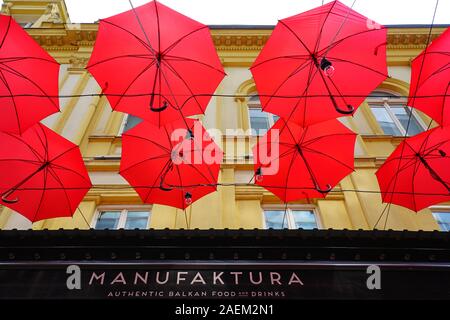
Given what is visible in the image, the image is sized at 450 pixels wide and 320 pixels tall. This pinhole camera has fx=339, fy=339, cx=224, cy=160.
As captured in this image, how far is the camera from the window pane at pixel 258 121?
1093cm

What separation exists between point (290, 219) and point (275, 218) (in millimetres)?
352

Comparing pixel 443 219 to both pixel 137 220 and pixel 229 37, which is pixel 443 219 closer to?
pixel 137 220

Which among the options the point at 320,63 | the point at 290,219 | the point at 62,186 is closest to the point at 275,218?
the point at 290,219

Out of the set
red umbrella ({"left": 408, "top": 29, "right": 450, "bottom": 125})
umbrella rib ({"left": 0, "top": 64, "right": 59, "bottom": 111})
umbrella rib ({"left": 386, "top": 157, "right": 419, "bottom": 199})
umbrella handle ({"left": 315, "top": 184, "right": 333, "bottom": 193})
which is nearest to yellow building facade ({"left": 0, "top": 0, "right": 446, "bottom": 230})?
umbrella rib ({"left": 386, "top": 157, "right": 419, "bottom": 199})

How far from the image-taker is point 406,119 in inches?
441

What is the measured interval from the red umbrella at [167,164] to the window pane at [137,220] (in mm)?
1185

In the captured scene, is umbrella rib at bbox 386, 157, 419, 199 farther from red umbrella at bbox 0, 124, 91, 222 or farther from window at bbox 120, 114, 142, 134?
window at bbox 120, 114, 142, 134

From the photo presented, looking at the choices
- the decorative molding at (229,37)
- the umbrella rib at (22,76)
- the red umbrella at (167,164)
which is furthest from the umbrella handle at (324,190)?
the decorative molding at (229,37)

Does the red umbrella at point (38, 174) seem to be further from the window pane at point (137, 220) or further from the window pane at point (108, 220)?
the window pane at point (137, 220)

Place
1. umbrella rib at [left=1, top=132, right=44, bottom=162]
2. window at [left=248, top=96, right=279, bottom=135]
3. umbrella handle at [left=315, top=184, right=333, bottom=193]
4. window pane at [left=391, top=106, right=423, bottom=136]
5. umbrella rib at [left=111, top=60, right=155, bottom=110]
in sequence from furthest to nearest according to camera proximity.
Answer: window at [left=248, top=96, right=279, bottom=135], window pane at [left=391, top=106, right=423, bottom=136], umbrella rib at [left=1, top=132, right=44, bottom=162], umbrella handle at [left=315, top=184, right=333, bottom=193], umbrella rib at [left=111, top=60, right=155, bottom=110]

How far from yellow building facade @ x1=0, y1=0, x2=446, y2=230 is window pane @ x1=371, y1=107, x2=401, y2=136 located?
1.1 inches

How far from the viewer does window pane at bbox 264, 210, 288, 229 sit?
783cm

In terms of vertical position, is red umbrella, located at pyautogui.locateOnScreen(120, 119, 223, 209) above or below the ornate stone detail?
below
